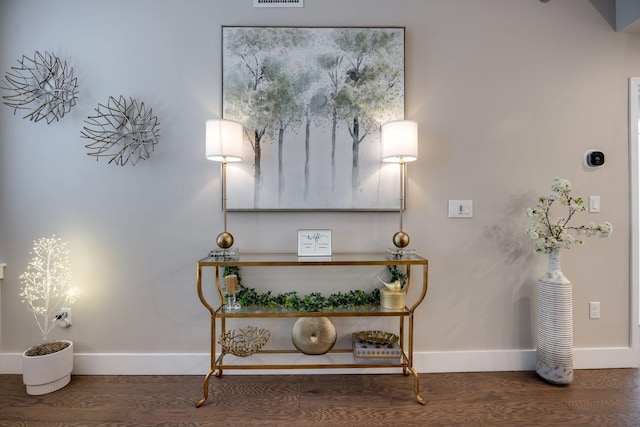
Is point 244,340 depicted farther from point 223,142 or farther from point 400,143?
point 400,143

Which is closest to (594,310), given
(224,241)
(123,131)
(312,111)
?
(312,111)

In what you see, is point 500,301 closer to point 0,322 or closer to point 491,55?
point 491,55

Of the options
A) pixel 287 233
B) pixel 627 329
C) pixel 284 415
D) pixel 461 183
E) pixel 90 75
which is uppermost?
pixel 90 75

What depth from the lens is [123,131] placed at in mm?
2092

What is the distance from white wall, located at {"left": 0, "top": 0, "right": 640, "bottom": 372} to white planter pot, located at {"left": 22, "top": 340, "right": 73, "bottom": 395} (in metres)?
0.19

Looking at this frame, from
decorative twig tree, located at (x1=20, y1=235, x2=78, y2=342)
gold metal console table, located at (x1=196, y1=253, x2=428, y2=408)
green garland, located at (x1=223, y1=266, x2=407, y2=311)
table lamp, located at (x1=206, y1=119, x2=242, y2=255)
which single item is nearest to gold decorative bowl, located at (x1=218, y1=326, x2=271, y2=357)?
gold metal console table, located at (x1=196, y1=253, x2=428, y2=408)

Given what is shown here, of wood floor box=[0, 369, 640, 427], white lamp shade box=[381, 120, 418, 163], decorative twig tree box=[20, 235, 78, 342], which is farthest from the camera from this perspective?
decorative twig tree box=[20, 235, 78, 342]

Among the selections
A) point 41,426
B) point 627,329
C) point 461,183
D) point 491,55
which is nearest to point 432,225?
point 461,183

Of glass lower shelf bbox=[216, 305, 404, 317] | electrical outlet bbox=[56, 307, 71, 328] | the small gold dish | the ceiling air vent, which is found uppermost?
the ceiling air vent

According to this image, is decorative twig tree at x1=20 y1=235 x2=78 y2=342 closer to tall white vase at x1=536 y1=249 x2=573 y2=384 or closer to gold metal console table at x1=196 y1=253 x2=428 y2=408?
gold metal console table at x1=196 y1=253 x2=428 y2=408

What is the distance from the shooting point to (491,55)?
215 cm

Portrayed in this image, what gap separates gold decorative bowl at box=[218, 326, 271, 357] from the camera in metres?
1.85

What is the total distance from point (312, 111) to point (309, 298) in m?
1.25

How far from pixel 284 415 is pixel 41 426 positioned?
1.27 m
